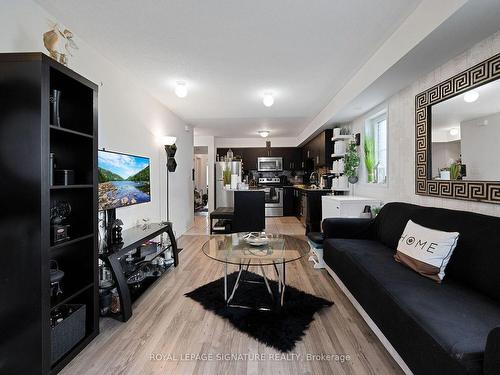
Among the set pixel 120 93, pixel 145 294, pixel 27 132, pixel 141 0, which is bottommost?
pixel 145 294

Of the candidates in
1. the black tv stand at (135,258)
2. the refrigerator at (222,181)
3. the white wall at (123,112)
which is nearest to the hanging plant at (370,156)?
the black tv stand at (135,258)

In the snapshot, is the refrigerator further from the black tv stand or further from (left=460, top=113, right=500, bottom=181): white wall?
(left=460, top=113, right=500, bottom=181): white wall

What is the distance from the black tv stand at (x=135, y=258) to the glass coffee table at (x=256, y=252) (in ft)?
2.33

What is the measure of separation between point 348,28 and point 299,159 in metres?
6.15

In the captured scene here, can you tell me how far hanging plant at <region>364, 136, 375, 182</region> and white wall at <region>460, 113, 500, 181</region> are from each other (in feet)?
6.22

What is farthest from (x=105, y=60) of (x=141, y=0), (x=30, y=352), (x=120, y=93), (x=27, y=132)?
(x=30, y=352)

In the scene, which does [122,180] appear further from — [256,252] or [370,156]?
[370,156]

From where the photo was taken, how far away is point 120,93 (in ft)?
9.86

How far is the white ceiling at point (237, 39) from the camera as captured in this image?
193 cm

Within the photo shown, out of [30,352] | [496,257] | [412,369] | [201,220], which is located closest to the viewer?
[412,369]

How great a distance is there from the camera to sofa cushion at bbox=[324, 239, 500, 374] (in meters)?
1.06

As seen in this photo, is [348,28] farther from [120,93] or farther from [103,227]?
[103,227]

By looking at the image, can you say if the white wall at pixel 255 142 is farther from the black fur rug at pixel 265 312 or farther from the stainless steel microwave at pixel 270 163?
the black fur rug at pixel 265 312

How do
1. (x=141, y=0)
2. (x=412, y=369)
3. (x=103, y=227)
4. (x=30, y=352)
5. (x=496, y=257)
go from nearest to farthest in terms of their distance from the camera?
1. (x=412, y=369)
2. (x=30, y=352)
3. (x=496, y=257)
4. (x=141, y=0)
5. (x=103, y=227)
